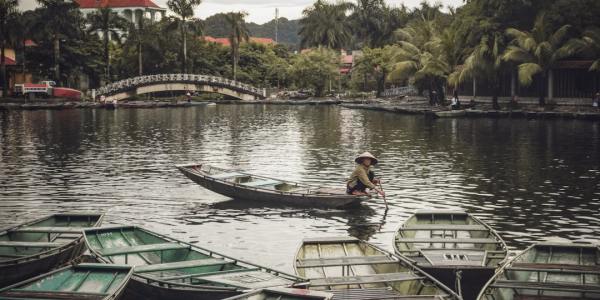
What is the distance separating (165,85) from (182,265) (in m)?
89.2

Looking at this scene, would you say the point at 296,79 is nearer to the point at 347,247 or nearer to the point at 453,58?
the point at 453,58

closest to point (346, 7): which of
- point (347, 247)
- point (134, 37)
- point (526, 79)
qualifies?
point (134, 37)

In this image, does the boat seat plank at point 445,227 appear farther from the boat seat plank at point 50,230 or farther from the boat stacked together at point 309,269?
the boat seat plank at point 50,230

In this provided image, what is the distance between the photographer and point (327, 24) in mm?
121688

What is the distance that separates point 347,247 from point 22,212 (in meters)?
14.3

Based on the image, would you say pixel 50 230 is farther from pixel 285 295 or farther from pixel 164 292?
pixel 285 295

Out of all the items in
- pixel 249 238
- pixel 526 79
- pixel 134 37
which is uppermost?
pixel 134 37

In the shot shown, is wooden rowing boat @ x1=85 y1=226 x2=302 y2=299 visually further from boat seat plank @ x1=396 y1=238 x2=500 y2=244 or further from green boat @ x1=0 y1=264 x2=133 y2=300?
boat seat plank @ x1=396 y1=238 x2=500 y2=244

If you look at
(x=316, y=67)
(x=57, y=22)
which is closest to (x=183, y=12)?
(x=57, y=22)

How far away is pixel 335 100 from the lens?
108188 millimetres

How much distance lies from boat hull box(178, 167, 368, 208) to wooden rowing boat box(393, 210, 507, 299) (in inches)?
194

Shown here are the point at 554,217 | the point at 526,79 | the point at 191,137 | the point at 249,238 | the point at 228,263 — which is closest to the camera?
the point at 228,263

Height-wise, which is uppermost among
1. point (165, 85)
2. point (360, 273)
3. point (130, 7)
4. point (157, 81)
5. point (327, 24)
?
point (130, 7)

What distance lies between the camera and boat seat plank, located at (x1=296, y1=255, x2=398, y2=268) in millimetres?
16344
